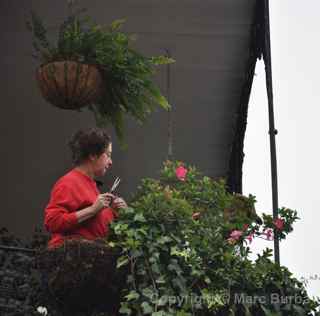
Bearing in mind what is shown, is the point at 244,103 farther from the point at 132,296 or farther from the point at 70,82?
the point at 132,296

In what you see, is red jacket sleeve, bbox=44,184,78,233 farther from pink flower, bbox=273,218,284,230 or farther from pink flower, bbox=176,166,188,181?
pink flower, bbox=273,218,284,230

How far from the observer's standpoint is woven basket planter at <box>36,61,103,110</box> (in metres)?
4.18

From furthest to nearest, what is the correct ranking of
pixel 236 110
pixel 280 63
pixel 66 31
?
pixel 280 63, pixel 236 110, pixel 66 31

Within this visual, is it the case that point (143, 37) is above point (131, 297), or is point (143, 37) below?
above

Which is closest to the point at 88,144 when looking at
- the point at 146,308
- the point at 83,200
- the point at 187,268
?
the point at 83,200

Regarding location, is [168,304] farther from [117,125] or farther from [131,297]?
[117,125]

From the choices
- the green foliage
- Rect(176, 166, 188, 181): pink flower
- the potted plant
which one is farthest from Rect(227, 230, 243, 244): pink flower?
the potted plant

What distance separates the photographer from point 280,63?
752 centimetres

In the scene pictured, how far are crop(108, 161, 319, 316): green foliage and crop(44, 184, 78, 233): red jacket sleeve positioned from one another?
0.60ft

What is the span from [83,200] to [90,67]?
3.40 feet

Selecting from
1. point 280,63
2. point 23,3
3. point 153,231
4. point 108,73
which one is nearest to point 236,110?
point 280,63

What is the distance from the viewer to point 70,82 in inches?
165

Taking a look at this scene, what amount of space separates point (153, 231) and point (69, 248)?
0.37 meters

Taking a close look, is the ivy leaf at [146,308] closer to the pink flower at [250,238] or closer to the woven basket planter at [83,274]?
the woven basket planter at [83,274]
